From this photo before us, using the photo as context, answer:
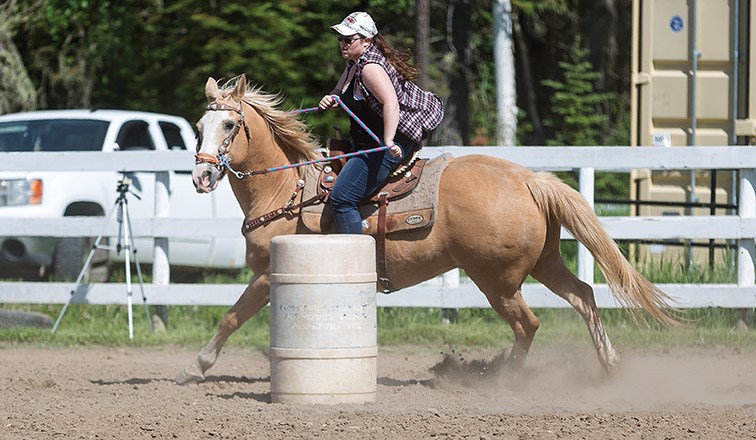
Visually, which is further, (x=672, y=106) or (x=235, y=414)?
(x=672, y=106)

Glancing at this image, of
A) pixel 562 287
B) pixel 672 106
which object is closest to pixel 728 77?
pixel 672 106

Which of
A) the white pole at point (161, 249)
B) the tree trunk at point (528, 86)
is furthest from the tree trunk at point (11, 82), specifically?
A: the tree trunk at point (528, 86)

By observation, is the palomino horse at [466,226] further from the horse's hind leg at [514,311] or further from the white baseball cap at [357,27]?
the white baseball cap at [357,27]

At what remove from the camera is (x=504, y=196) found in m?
7.38

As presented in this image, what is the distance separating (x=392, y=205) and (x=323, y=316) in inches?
45.8

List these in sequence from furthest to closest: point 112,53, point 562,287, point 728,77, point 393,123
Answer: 1. point 112,53
2. point 728,77
3. point 562,287
4. point 393,123

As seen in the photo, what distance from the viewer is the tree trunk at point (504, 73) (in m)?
18.2

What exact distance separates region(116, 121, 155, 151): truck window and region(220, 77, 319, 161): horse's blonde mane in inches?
189

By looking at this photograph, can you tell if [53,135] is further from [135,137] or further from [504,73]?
[504,73]

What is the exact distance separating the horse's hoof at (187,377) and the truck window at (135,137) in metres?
5.04

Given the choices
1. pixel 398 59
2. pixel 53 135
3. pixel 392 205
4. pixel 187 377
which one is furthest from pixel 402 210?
pixel 53 135

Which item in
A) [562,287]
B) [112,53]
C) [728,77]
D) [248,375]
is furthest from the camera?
[112,53]

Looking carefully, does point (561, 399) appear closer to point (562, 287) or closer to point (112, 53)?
point (562, 287)

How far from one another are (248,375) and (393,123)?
100 inches
